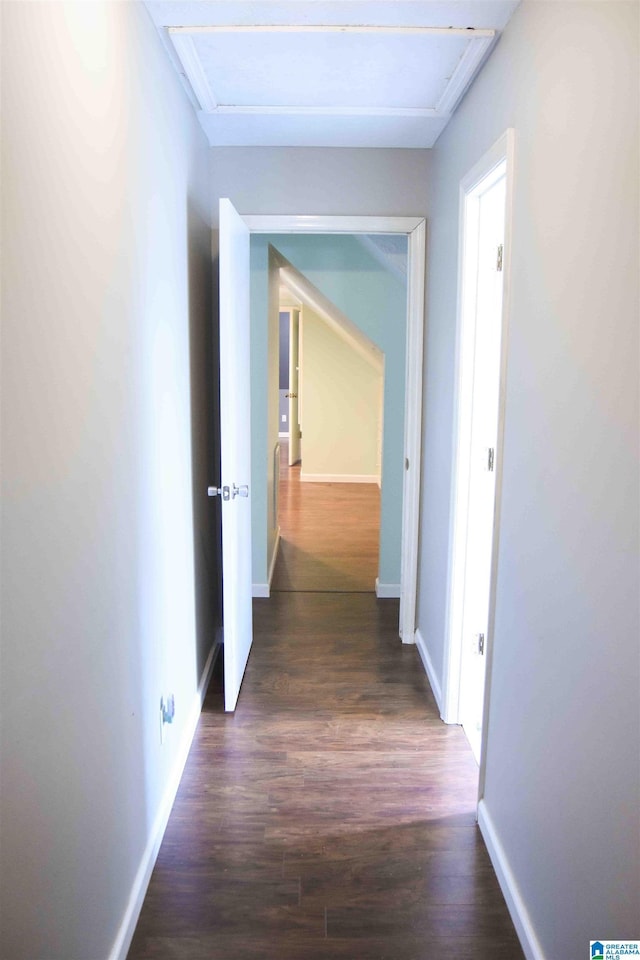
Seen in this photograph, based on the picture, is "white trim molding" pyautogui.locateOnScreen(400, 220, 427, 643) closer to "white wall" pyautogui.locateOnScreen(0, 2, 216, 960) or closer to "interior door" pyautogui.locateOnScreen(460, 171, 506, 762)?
"interior door" pyautogui.locateOnScreen(460, 171, 506, 762)

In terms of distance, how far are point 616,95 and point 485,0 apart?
752mm

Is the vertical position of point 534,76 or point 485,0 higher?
point 485,0

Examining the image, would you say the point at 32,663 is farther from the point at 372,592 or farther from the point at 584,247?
the point at 372,592

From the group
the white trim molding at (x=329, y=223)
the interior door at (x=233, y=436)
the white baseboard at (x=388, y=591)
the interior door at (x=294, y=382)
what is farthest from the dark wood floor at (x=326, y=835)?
the interior door at (x=294, y=382)

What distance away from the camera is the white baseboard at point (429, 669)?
9.50 feet

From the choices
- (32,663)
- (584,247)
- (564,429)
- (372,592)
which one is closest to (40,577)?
(32,663)

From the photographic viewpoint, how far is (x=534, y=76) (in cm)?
168

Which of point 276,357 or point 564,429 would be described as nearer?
point 564,429

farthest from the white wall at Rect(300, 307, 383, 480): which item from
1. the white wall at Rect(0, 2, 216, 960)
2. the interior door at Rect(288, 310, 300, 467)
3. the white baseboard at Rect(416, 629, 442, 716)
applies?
the white wall at Rect(0, 2, 216, 960)

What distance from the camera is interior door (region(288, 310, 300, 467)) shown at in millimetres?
8438

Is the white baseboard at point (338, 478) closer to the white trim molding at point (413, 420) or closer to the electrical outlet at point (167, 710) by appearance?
the white trim molding at point (413, 420)

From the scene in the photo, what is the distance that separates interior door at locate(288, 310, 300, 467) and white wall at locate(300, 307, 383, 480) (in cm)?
82

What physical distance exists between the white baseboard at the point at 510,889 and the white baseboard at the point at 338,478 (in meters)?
5.76

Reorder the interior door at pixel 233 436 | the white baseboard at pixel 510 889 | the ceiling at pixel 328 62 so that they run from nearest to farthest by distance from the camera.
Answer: the white baseboard at pixel 510 889 → the ceiling at pixel 328 62 → the interior door at pixel 233 436
